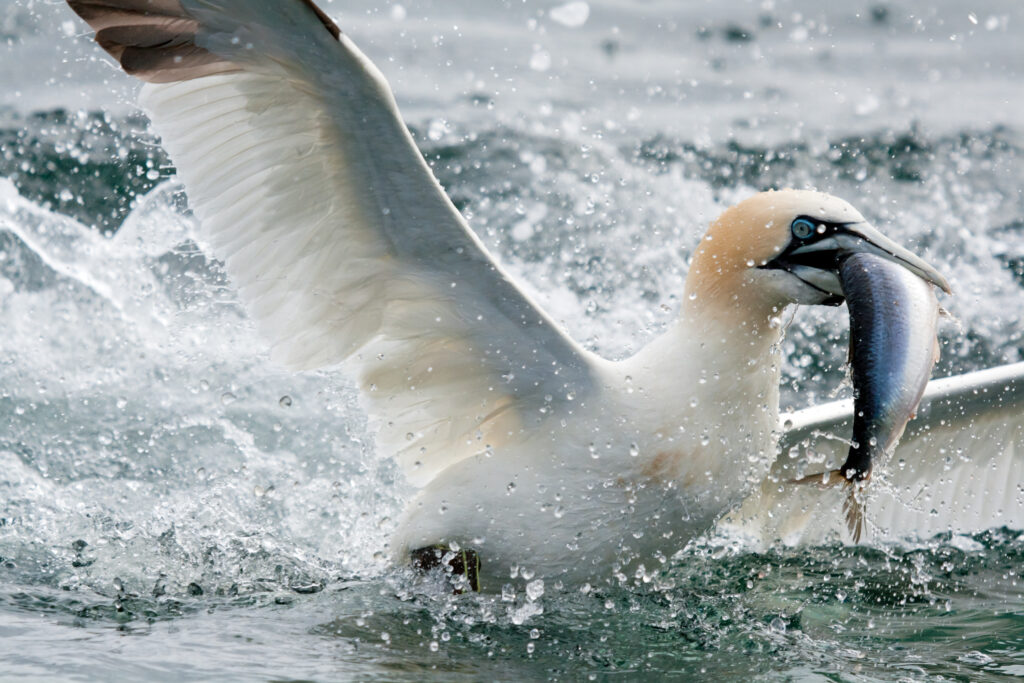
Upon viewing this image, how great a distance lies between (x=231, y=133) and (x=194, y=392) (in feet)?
9.84

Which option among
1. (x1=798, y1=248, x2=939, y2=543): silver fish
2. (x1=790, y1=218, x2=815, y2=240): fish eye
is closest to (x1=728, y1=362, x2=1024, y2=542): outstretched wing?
(x1=790, y1=218, x2=815, y2=240): fish eye

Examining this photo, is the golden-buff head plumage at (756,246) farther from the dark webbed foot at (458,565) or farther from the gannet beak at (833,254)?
the dark webbed foot at (458,565)

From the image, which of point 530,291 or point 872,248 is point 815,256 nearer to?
point 872,248

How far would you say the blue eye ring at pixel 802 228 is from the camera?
12.4ft

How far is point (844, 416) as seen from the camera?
473cm

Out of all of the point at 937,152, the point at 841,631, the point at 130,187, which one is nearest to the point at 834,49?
the point at 937,152

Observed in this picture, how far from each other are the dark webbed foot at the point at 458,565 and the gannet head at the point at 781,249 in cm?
112

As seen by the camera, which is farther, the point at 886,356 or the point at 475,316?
the point at 475,316

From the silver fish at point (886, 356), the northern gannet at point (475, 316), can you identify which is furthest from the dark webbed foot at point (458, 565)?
the silver fish at point (886, 356)

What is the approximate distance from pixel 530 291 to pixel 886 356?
14.1 feet

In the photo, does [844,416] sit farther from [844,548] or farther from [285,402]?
[285,402]

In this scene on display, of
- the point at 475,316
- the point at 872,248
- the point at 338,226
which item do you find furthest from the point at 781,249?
the point at 338,226

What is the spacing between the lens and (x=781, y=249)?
3.80m

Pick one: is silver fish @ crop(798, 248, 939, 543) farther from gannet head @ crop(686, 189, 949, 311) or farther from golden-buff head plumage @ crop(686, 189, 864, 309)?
golden-buff head plumage @ crop(686, 189, 864, 309)
